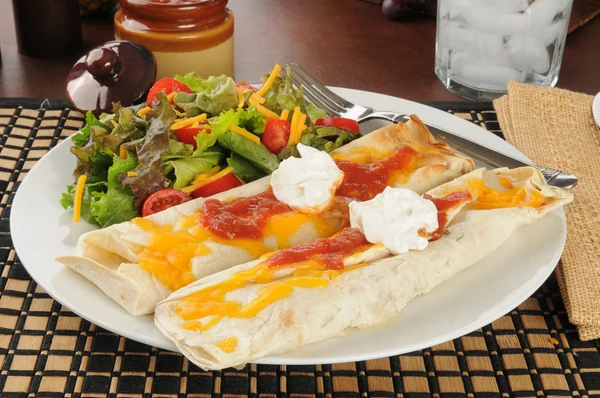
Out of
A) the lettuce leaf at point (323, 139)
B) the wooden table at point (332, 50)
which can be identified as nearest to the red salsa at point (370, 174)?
the lettuce leaf at point (323, 139)

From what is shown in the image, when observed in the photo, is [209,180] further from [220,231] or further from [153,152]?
[220,231]

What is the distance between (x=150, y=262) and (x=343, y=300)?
69 cm

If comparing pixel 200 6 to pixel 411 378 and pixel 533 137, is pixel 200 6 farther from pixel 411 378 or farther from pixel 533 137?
pixel 411 378

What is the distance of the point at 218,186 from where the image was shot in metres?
3.39

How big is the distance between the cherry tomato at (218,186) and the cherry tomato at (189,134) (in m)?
0.20

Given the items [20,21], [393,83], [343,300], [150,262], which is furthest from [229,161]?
[20,21]

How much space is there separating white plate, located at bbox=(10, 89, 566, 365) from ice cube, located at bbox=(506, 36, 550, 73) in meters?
1.71

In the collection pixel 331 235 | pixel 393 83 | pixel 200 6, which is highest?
pixel 200 6

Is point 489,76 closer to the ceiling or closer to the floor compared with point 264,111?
closer to the floor

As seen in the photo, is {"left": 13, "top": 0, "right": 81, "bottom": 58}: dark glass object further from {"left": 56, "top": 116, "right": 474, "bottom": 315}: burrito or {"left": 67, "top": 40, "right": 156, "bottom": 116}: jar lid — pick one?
{"left": 56, "top": 116, "right": 474, "bottom": 315}: burrito

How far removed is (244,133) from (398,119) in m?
0.86

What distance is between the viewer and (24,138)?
421 centimetres

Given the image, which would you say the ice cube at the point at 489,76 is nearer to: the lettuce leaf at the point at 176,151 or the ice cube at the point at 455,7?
the ice cube at the point at 455,7

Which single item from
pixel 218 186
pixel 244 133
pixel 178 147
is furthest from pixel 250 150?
pixel 178 147
